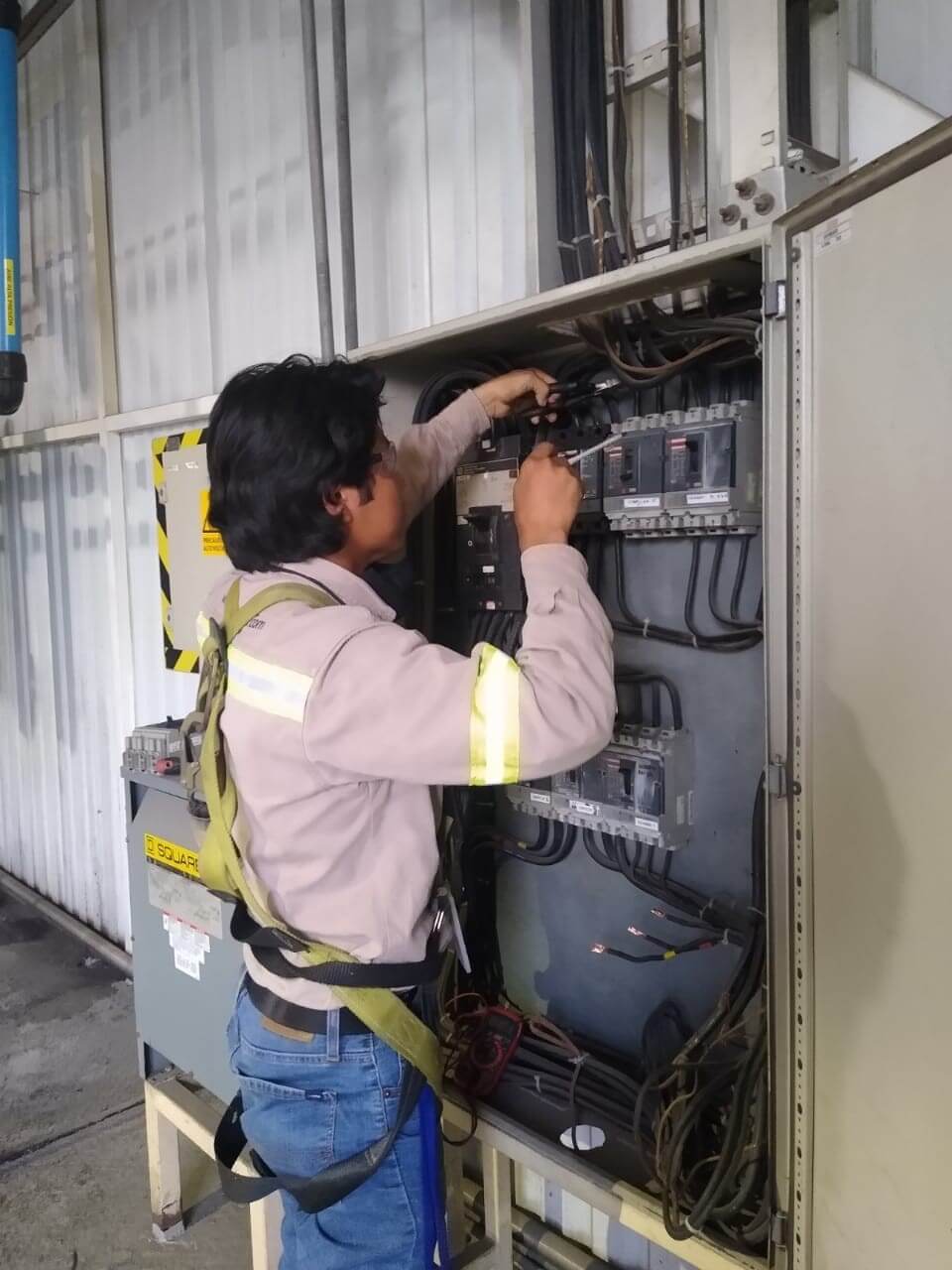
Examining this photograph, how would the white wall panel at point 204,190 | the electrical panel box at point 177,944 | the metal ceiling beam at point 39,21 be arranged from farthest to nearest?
the metal ceiling beam at point 39,21
the white wall panel at point 204,190
the electrical panel box at point 177,944

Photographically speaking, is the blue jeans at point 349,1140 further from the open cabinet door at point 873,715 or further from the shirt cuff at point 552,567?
the shirt cuff at point 552,567

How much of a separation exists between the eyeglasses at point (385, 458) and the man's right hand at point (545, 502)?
182mm

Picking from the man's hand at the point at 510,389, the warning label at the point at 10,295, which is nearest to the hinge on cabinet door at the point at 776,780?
the man's hand at the point at 510,389

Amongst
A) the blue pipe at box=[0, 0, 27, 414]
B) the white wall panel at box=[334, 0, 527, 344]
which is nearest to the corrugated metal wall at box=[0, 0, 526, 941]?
the white wall panel at box=[334, 0, 527, 344]

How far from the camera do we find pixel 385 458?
1238mm

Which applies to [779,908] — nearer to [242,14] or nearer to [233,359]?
[233,359]

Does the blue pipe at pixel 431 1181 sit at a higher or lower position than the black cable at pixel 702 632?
lower

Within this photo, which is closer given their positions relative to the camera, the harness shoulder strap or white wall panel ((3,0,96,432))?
the harness shoulder strap

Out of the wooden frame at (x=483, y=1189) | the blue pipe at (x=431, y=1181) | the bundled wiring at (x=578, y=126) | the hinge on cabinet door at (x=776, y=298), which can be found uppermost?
the bundled wiring at (x=578, y=126)

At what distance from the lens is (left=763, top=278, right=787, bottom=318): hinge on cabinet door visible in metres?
0.98

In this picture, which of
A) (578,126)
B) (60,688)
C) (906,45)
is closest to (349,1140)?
(578,126)

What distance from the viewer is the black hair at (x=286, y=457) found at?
1093mm

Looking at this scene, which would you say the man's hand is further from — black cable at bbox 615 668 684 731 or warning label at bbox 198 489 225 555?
warning label at bbox 198 489 225 555

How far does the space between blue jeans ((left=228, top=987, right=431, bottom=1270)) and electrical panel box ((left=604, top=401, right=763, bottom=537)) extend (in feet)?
2.65
